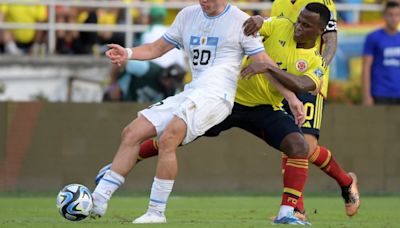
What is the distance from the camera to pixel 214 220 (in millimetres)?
11133

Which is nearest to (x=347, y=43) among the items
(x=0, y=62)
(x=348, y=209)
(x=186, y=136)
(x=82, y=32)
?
(x=82, y=32)

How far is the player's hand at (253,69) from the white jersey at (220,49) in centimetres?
23

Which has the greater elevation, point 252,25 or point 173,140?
point 252,25

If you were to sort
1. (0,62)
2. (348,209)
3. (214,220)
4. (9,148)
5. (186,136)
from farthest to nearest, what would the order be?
(0,62) < (9,148) < (348,209) < (214,220) < (186,136)

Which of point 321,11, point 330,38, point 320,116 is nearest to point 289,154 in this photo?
point 320,116

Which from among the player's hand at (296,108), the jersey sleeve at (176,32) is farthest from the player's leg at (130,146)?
Answer: the player's hand at (296,108)

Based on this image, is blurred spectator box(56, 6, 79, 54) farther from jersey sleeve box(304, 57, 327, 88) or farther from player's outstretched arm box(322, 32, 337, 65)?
jersey sleeve box(304, 57, 327, 88)

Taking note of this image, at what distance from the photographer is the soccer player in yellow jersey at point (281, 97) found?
10641mm

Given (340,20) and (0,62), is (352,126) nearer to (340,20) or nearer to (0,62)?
(340,20)

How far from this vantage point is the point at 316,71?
35.7 feet

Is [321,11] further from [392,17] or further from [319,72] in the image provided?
[392,17]

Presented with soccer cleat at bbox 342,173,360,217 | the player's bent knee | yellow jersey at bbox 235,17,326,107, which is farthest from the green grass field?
yellow jersey at bbox 235,17,326,107

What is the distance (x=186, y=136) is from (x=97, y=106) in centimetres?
675

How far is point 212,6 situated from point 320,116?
203 centimetres
